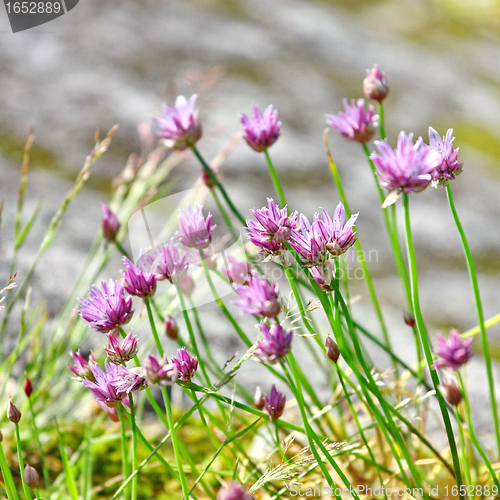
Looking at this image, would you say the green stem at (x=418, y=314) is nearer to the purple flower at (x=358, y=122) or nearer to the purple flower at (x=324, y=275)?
the purple flower at (x=324, y=275)

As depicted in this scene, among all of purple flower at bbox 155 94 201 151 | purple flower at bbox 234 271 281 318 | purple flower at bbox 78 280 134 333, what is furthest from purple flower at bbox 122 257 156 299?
purple flower at bbox 155 94 201 151

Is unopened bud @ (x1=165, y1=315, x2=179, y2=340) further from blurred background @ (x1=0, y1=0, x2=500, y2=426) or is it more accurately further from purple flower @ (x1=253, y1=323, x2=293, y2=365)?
blurred background @ (x1=0, y1=0, x2=500, y2=426)

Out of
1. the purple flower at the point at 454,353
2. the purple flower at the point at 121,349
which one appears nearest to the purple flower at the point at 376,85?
the purple flower at the point at 454,353

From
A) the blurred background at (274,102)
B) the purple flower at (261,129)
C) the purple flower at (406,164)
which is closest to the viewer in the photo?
the purple flower at (406,164)

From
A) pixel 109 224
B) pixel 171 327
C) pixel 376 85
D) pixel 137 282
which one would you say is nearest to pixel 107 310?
pixel 137 282

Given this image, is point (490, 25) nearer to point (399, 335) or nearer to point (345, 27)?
point (345, 27)

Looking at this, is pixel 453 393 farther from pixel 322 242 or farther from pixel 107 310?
pixel 107 310

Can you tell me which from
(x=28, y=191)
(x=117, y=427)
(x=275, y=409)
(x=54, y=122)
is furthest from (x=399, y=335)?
(x=54, y=122)
